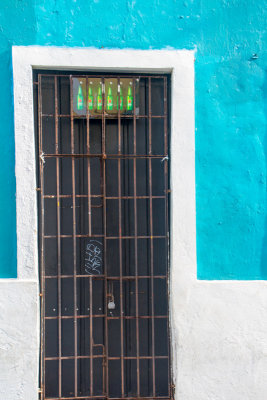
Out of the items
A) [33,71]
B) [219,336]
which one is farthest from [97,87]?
[219,336]

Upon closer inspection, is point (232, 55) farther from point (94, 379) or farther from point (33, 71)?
point (94, 379)

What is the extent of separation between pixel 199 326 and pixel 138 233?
100 centimetres

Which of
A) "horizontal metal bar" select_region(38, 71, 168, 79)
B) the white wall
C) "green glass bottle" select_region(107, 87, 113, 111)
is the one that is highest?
"horizontal metal bar" select_region(38, 71, 168, 79)

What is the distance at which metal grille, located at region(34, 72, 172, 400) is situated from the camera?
312cm

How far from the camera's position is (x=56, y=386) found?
3121 mm

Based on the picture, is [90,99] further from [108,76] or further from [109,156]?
[109,156]

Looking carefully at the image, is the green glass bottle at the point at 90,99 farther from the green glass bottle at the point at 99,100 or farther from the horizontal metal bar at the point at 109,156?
the horizontal metal bar at the point at 109,156

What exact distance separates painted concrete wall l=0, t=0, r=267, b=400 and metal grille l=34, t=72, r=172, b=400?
0.76 feet

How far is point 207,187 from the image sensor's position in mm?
3082

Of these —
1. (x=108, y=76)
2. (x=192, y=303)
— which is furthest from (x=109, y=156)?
(x=192, y=303)

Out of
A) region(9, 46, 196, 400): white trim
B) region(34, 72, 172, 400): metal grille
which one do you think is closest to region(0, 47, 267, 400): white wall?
region(9, 46, 196, 400): white trim

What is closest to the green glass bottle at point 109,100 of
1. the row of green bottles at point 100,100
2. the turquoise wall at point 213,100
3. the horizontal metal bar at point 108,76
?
the row of green bottles at point 100,100

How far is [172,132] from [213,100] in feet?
1.56

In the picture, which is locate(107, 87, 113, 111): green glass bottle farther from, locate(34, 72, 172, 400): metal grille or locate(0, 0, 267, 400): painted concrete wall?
locate(0, 0, 267, 400): painted concrete wall
